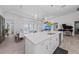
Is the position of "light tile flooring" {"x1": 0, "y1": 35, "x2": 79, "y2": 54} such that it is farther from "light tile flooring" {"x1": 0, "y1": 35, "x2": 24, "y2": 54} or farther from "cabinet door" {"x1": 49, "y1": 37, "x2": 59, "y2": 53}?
"cabinet door" {"x1": 49, "y1": 37, "x2": 59, "y2": 53}

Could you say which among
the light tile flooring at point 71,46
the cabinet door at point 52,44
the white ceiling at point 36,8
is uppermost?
the white ceiling at point 36,8

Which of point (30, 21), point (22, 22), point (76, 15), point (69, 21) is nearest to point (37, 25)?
point (30, 21)

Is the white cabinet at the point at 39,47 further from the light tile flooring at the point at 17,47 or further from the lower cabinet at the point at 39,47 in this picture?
the light tile flooring at the point at 17,47

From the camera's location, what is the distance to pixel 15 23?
10492 millimetres

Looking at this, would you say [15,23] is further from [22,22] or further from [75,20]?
[75,20]

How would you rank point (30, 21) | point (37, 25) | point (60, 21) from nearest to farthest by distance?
point (60, 21) < point (30, 21) < point (37, 25)

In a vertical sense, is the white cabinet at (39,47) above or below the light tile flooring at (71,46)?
above

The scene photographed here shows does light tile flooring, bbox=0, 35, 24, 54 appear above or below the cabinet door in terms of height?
below

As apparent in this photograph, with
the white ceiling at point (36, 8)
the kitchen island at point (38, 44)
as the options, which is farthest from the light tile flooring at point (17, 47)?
the white ceiling at point (36, 8)

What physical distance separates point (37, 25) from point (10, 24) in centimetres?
416

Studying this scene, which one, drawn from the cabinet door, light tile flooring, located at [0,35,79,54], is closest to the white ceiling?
light tile flooring, located at [0,35,79,54]

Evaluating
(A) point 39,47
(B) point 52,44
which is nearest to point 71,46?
(B) point 52,44
